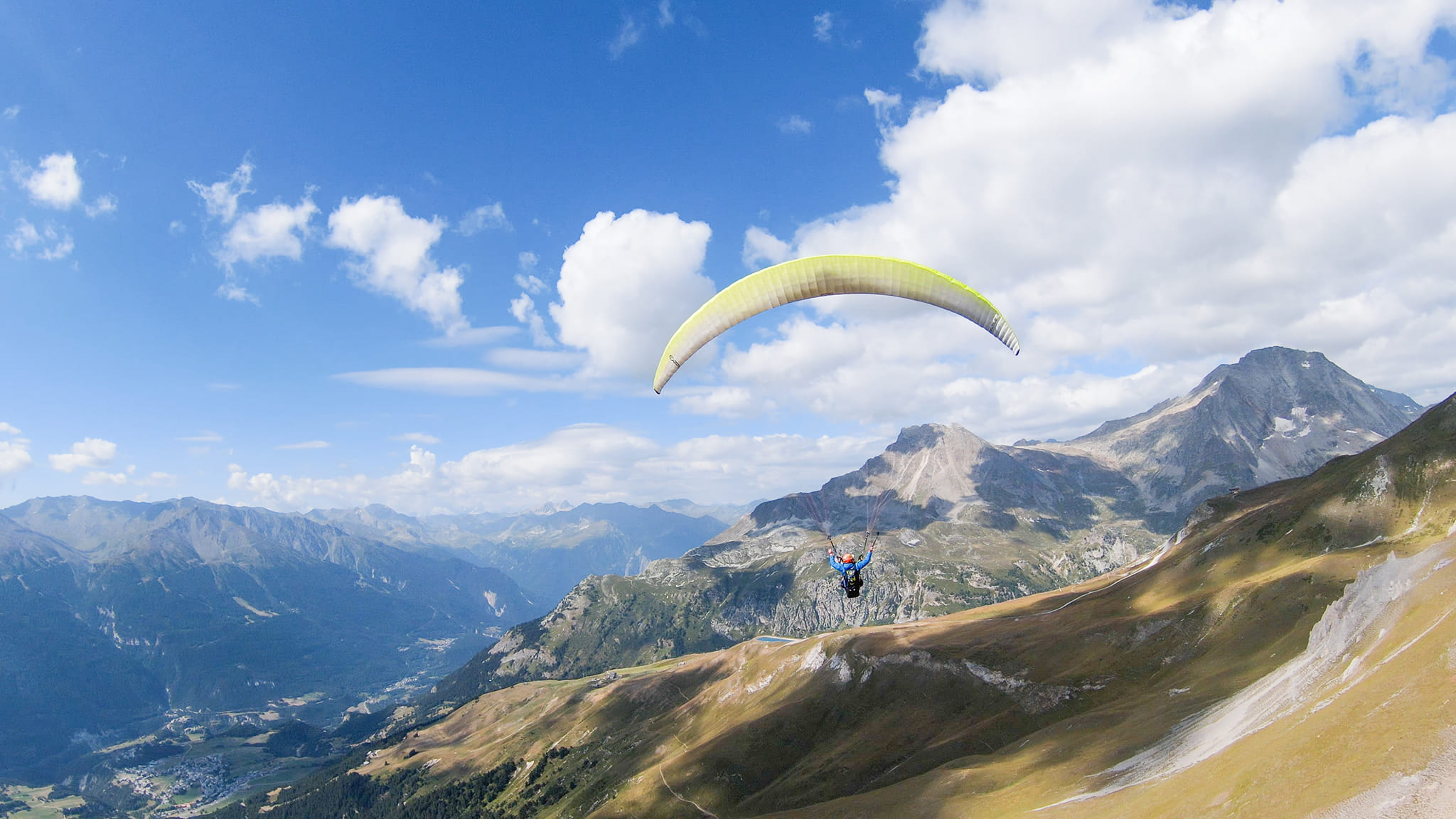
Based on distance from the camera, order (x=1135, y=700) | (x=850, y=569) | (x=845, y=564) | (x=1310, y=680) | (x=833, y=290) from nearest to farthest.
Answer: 1. (x=833, y=290)
2. (x=850, y=569)
3. (x=845, y=564)
4. (x=1310, y=680)
5. (x=1135, y=700)

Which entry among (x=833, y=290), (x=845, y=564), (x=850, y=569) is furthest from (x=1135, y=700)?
(x=833, y=290)

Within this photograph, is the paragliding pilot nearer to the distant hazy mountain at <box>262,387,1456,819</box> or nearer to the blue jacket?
the blue jacket

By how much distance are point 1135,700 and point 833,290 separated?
7102 cm

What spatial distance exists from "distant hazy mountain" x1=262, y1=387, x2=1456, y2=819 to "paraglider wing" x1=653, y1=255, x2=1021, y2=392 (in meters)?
30.2

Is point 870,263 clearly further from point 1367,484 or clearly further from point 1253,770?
point 1367,484

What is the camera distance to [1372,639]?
48469 millimetres

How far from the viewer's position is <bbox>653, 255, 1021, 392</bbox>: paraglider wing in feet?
87.7

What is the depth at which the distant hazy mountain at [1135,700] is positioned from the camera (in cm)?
3775

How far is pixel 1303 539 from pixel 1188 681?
5943cm

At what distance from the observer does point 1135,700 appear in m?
71.0

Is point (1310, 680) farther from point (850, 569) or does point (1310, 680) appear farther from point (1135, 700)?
point (850, 569)

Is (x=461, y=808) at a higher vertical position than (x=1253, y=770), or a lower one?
lower

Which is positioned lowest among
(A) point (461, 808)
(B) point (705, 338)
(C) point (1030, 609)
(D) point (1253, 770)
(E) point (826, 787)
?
(A) point (461, 808)

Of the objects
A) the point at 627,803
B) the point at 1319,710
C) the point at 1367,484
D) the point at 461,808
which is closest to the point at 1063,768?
the point at 1319,710
